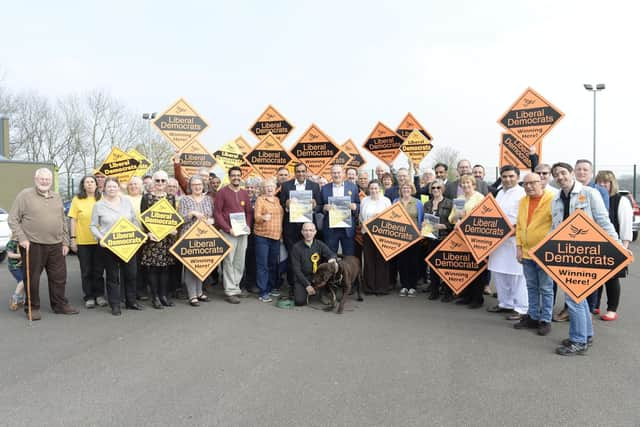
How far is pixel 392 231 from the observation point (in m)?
6.91

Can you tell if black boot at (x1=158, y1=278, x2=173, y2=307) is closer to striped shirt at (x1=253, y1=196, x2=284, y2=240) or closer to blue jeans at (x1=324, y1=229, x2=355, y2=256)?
striped shirt at (x1=253, y1=196, x2=284, y2=240)

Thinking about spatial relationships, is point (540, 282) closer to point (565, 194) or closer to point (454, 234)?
point (565, 194)

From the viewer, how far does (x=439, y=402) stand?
11.5 ft

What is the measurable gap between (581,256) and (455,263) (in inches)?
83.7

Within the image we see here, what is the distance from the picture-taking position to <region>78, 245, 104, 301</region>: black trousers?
637 centimetres

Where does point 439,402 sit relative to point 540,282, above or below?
below

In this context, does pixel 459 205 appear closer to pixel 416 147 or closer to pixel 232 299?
pixel 416 147

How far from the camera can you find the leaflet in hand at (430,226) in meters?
6.80

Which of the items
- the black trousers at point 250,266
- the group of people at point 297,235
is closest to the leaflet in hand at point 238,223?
the group of people at point 297,235

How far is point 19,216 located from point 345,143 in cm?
809

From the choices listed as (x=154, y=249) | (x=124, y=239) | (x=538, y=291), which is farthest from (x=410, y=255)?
(x=124, y=239)

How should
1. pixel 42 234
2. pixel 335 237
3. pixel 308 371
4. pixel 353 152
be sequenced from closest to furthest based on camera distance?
1. pixel 308 371
2. pixel 42 234
3. pixel 335 237
4. pixel 353 152

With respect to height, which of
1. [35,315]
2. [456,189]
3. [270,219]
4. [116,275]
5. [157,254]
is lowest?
[35,315]

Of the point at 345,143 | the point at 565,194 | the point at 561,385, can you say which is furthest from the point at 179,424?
the point at 345,143
